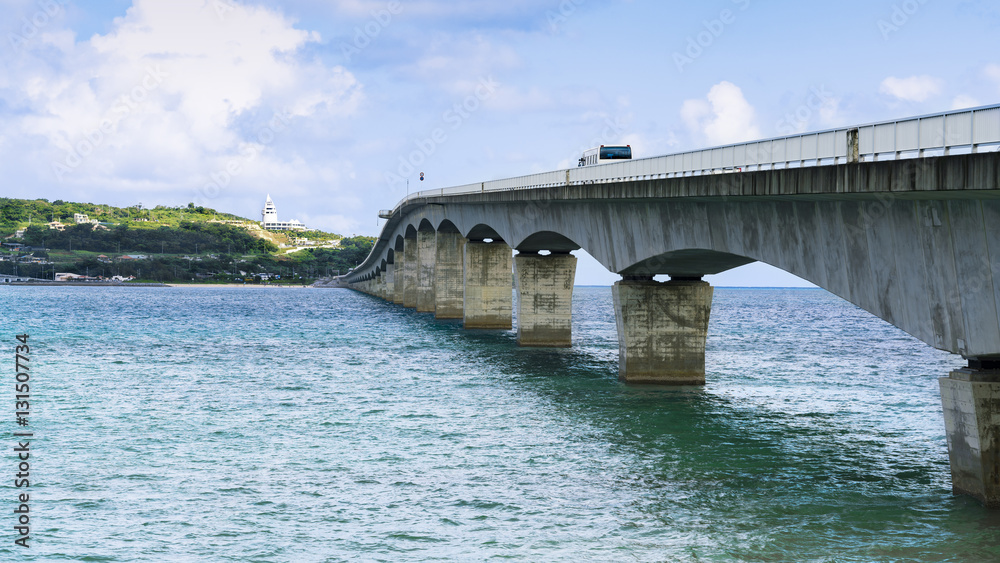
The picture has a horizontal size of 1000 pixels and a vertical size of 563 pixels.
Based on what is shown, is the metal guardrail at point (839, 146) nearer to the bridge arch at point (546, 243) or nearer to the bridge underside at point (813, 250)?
the bridge underside at point (813, 250)

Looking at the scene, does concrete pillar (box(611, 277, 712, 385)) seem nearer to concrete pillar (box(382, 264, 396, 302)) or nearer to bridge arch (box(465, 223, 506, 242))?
bridge arch (box(465, 223, 506, 242))

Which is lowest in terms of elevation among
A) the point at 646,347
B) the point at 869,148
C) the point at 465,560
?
the point at 465,560

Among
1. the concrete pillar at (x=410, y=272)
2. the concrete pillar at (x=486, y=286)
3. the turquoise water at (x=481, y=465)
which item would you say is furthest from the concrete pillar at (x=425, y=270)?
the turquoise water at (x=481, y=465)

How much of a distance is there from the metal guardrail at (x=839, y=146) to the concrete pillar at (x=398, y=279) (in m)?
84.0

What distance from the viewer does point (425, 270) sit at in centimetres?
9531

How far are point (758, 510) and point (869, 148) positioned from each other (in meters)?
8.30

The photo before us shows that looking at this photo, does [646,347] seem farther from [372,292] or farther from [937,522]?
[372,292]

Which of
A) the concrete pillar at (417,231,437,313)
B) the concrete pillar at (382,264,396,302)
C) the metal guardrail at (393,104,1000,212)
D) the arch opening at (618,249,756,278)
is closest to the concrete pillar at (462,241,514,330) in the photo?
the concrete pillar at (417,231,437,313)

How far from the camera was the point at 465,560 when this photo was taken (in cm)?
1523

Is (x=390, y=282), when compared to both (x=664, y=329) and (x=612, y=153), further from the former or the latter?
(x=664, y=329)

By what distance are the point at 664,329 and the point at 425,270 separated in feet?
200

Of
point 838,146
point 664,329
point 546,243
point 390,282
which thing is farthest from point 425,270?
point 838,146

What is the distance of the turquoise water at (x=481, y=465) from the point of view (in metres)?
16.1

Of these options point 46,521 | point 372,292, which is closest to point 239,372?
point 46,521
